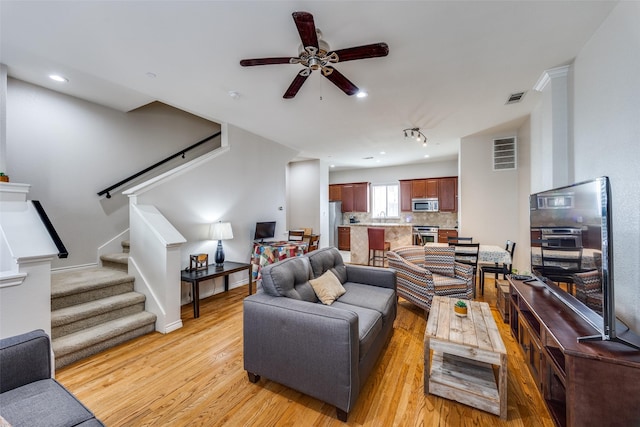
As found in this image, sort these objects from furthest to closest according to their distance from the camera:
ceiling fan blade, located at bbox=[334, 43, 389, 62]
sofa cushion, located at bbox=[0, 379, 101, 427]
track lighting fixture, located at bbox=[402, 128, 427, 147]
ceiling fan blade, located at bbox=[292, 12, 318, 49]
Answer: track lighting fixture, located at bbox=[402, 128, 427, 147] < ceiling fan blade, located at bbox=[334, 43, 389, 62] < ceiling fan blade, located at bbox=[292, 12, 318, 49] < sofa cushion, located at bbox=[0, 379, 101, 427]

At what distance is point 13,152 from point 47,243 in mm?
1907

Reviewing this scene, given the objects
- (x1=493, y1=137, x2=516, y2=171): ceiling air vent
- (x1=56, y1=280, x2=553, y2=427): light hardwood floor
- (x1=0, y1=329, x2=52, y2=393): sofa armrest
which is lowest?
(x1=56, y1=280, x2=553, y2=427): light hardwood floor

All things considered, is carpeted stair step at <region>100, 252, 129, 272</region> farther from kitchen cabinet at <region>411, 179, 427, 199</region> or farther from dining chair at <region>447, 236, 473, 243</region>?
kitchen cabinet at <region>411, 179, 427, 199</region>

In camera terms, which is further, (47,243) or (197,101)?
(197,101)

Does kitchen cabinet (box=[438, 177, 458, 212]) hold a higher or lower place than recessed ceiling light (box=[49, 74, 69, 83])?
lower

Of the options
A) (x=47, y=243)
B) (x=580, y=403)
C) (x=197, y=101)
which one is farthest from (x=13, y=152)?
(x=580, y=403)

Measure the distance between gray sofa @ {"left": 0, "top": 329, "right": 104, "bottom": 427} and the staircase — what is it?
4.11 ft

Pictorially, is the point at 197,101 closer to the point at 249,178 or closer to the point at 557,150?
the point at 249,178

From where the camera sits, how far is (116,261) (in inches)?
135

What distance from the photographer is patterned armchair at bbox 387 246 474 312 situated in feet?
10.3

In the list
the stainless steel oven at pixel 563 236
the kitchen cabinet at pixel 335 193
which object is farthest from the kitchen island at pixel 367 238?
the stainless steel oven at pixel 563 236

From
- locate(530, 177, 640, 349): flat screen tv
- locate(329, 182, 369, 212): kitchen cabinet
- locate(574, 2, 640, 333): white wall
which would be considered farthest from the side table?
locate(329, 182, 369, 212): kitchen cabinet

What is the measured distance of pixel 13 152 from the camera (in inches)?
120

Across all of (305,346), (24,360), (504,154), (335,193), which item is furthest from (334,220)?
(24,360)
